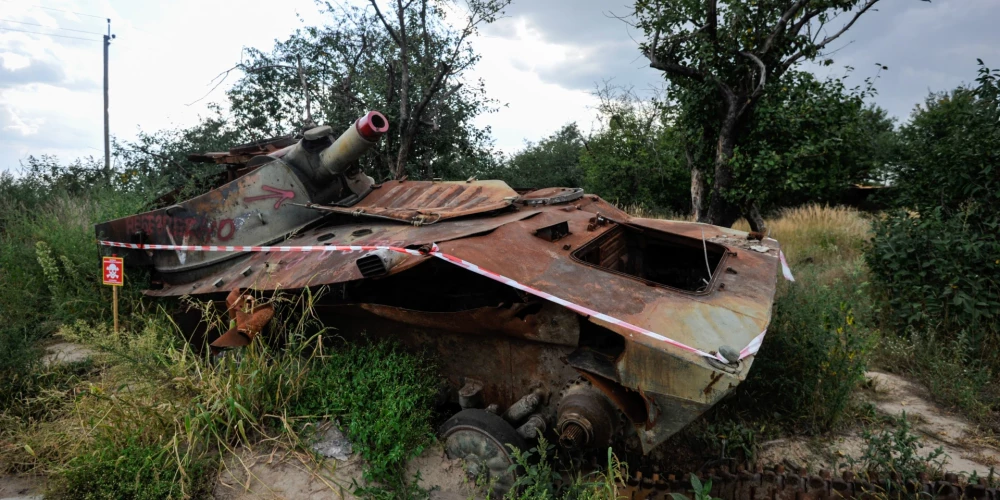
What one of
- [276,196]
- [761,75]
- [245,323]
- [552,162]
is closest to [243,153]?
[276,196]

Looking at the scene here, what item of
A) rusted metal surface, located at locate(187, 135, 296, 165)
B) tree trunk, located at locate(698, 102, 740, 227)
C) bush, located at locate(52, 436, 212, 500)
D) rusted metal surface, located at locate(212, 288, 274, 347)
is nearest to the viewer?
bush, located at locate(52, 436, 212, 500)

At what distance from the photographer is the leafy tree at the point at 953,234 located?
5.80 meters

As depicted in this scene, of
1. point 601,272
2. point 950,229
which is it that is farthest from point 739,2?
point 601,272

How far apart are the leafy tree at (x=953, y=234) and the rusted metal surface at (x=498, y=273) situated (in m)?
2.22

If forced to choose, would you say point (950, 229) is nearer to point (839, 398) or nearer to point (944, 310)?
point (944, 310)

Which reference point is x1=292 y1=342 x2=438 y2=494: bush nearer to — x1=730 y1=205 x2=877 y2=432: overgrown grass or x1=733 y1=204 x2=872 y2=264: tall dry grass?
x1=730 y1=205 x2=877 y2=432: overgrown grass

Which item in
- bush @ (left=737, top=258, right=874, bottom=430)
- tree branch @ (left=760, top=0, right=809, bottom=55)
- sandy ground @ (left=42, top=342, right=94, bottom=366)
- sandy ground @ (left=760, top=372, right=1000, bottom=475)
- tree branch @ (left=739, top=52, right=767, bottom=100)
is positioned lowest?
sandy ground @ (left=42, top=342, right=94, bottom=366)

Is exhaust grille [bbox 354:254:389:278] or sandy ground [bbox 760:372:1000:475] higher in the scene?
exhaust grille [bbox 354:254:389:278]

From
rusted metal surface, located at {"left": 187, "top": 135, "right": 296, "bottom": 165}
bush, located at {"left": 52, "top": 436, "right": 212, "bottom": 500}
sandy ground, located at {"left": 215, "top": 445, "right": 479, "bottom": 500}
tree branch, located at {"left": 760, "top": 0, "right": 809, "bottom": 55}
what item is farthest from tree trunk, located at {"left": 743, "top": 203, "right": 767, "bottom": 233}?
bush, located at {"left": 52, "top": 436, "right": 212, "bottom": 500}

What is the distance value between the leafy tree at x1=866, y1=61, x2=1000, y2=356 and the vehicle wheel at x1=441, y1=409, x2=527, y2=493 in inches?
178

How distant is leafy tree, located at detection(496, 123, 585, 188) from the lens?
19255 mm

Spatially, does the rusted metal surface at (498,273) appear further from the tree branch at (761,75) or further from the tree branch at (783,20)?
the tree branch at (783,20)

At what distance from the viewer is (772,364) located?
15.4 ft

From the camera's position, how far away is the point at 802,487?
3.30 meters
